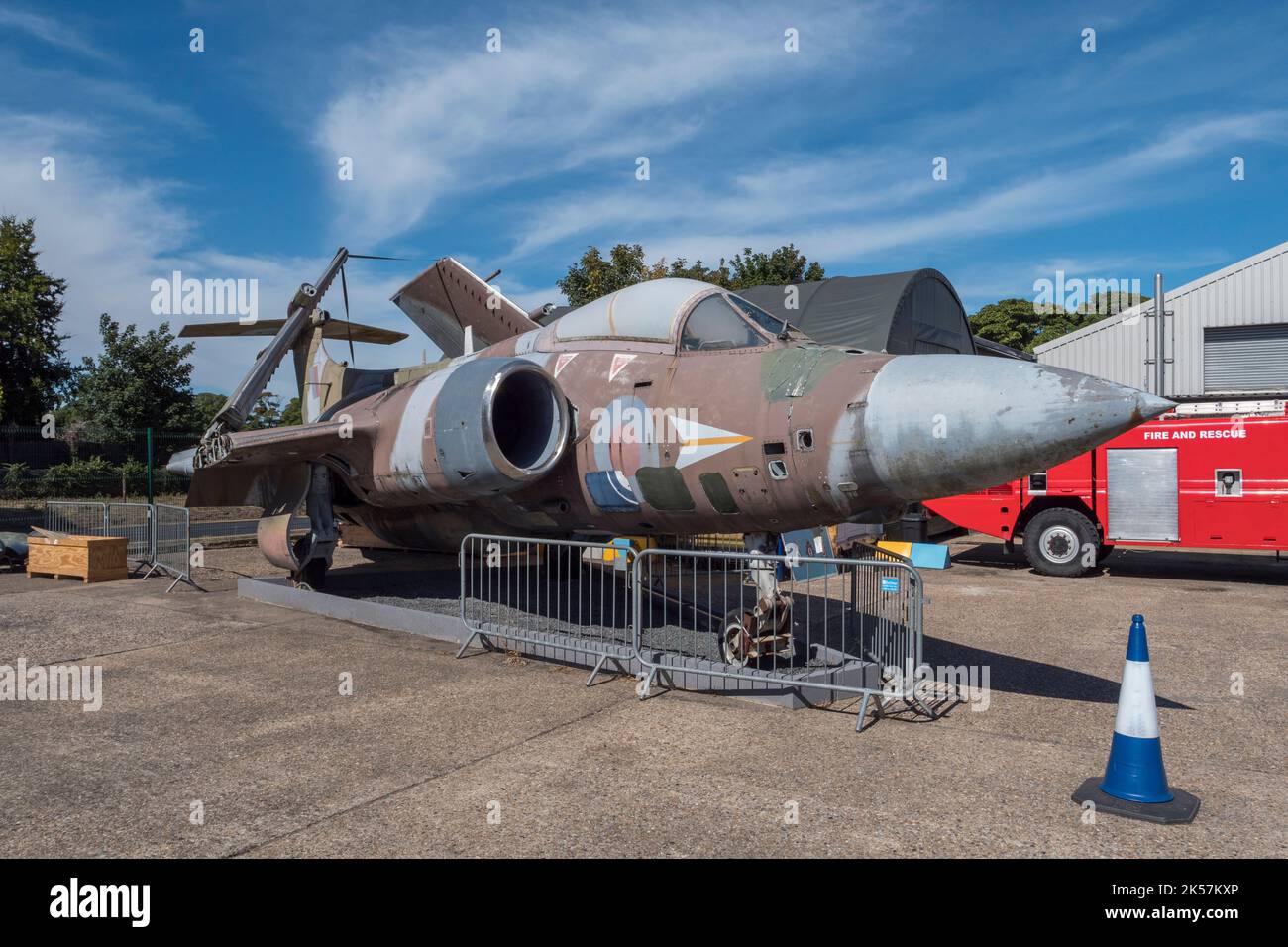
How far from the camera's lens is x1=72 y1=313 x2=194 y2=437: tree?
29.0 metres

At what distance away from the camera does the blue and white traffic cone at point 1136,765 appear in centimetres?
393

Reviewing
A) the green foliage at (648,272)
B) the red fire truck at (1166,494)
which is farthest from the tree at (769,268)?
the red fire truck at (1166,494)

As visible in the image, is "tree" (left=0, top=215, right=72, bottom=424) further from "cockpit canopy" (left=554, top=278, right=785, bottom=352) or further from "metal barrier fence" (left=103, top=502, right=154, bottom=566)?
"cockpit canopy" (left=554, top=278, right=785, bottom=352)

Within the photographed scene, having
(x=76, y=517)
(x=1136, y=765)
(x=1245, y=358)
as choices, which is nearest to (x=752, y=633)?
(x=1136, y=765)

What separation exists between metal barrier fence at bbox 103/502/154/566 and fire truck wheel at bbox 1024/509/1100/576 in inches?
533

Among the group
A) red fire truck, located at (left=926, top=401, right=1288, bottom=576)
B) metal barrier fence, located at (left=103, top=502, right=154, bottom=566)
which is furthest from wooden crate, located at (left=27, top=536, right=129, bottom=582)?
red fire truck, located at (left=926, top=401, right=1288, bottom=576)

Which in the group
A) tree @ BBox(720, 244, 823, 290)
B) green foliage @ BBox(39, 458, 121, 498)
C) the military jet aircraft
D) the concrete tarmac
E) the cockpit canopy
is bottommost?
the concrete tarmac

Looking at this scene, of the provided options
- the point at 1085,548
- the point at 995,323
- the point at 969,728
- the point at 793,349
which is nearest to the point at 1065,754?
the point at 969,728

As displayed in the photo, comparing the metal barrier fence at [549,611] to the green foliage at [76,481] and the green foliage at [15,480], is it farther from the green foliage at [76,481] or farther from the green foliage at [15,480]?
the green foliage at [15,480]

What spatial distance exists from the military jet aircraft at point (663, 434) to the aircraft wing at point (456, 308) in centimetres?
60

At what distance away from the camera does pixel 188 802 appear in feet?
13.1
